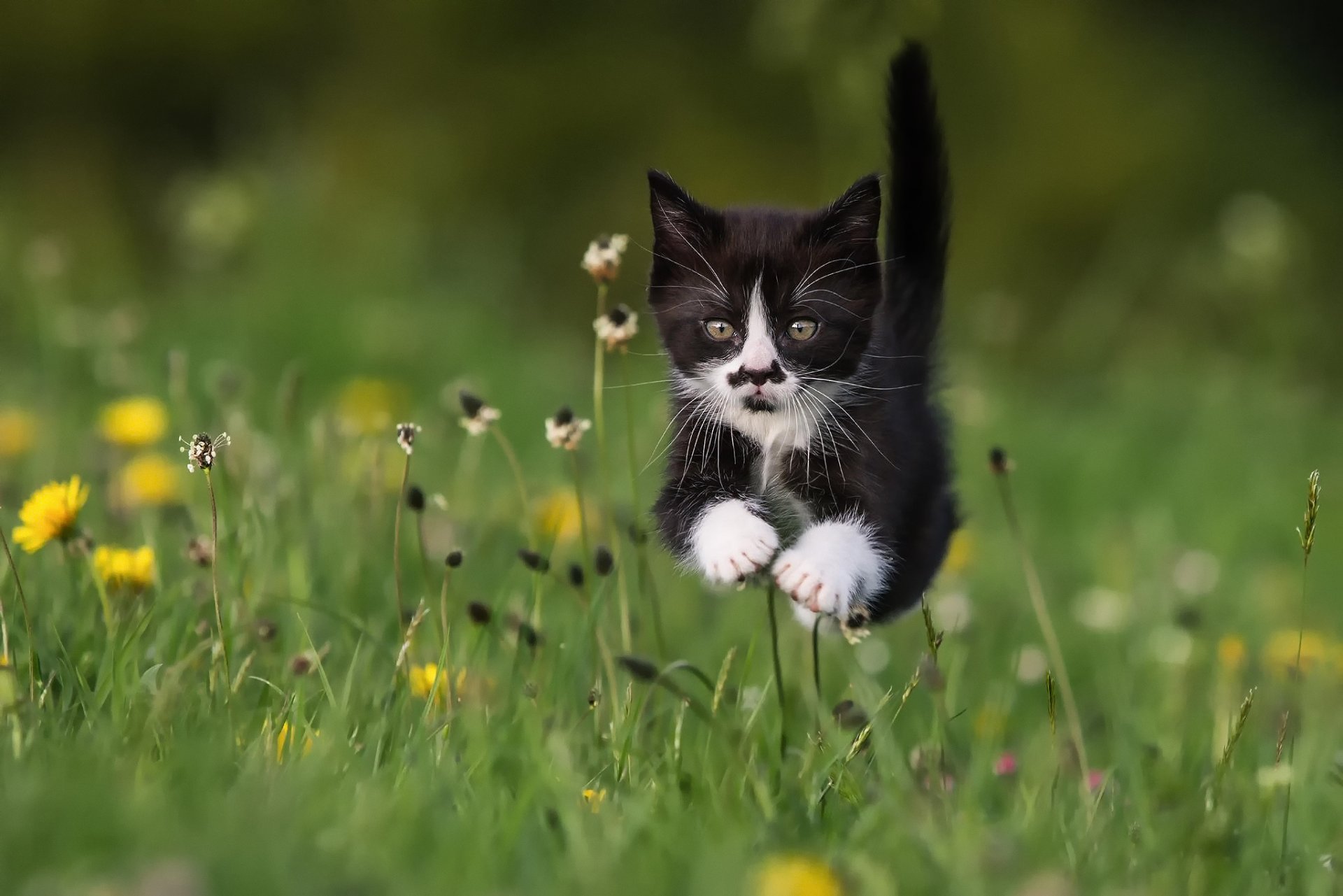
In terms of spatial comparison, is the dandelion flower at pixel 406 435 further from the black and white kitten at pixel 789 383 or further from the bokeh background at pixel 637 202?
the bokeh background at pixel 637 202

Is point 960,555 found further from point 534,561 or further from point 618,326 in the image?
point 618,326

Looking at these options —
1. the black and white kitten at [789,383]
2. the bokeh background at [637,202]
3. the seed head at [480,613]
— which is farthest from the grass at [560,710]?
the bokeh background at [637,202]

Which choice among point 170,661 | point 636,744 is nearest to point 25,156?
point 170,661

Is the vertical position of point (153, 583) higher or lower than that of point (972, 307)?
lower

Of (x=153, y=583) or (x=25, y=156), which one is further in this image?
(x=25, y=156)

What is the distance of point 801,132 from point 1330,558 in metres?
3.75

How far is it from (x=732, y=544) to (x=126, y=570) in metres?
1.12

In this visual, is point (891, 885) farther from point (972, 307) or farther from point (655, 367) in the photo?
point (972, 307)

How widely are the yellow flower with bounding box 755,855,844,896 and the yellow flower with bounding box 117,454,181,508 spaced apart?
77.1 inches

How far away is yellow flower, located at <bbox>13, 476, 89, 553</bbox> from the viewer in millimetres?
2002

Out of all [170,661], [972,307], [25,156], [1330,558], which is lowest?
[1330,558]

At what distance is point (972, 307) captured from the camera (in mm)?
6270

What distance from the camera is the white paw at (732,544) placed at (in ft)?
5.14

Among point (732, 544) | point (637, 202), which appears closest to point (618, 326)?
point (732, 544)
